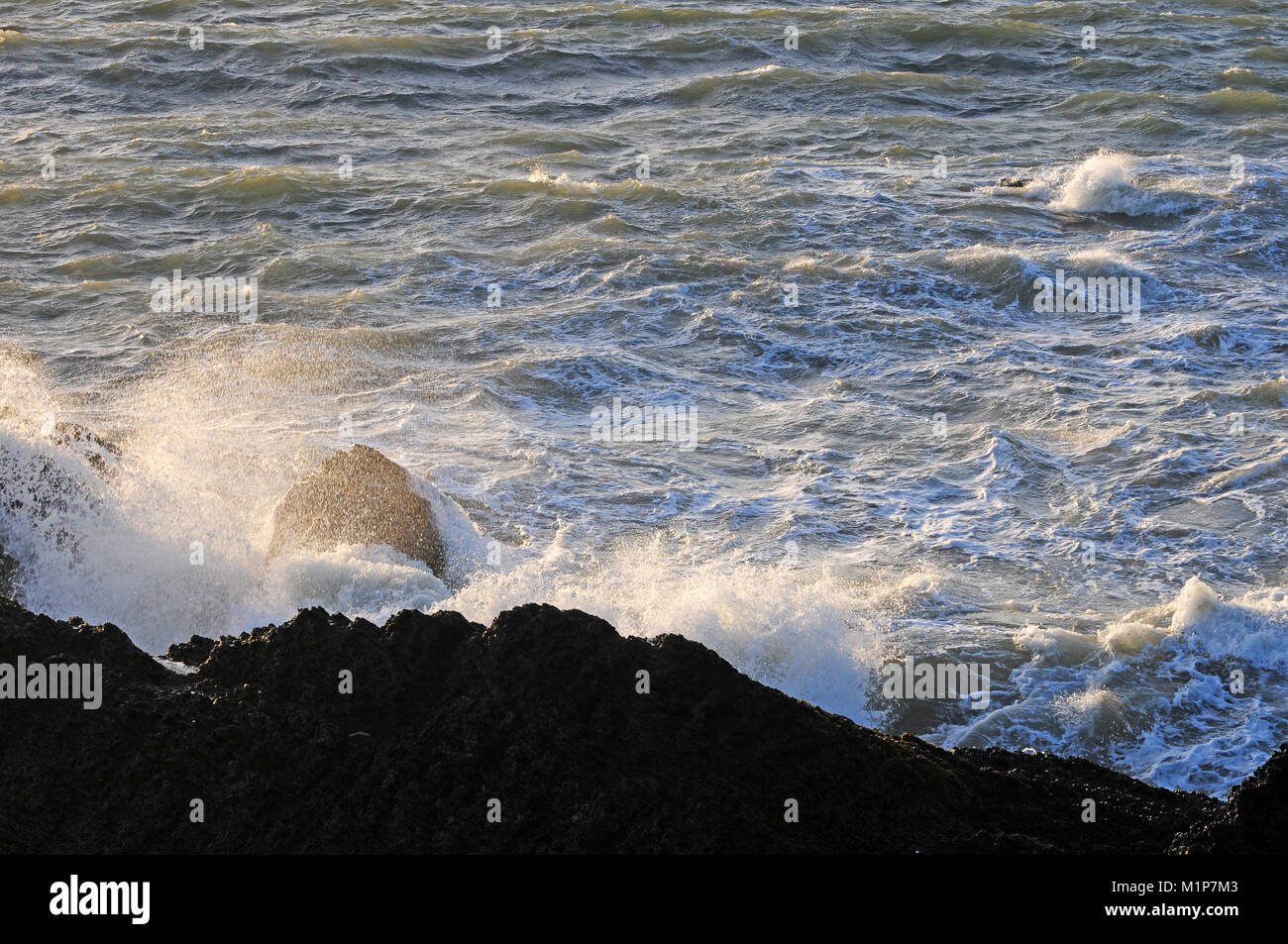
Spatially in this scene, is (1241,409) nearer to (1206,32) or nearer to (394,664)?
(394,664)

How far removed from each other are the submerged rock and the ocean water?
0.59 ft

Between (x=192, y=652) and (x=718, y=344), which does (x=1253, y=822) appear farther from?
(x=718, y=344)

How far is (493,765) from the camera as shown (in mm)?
4508

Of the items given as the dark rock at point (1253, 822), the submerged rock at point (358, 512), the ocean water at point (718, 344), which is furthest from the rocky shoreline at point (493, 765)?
the submerged rock at point (358, 512)

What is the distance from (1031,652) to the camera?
722cm

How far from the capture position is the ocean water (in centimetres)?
724

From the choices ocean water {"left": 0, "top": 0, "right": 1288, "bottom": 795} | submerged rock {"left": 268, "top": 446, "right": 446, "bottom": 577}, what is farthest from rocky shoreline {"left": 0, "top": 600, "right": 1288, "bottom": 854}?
submerged rock {"left": 268, "top": 446, "right": 446, "bottom": 577}

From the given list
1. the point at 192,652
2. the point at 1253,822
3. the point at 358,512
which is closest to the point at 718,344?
the point at 358,512

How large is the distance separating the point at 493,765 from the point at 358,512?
10.8 feet

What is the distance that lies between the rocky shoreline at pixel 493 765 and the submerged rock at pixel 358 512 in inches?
96.3
